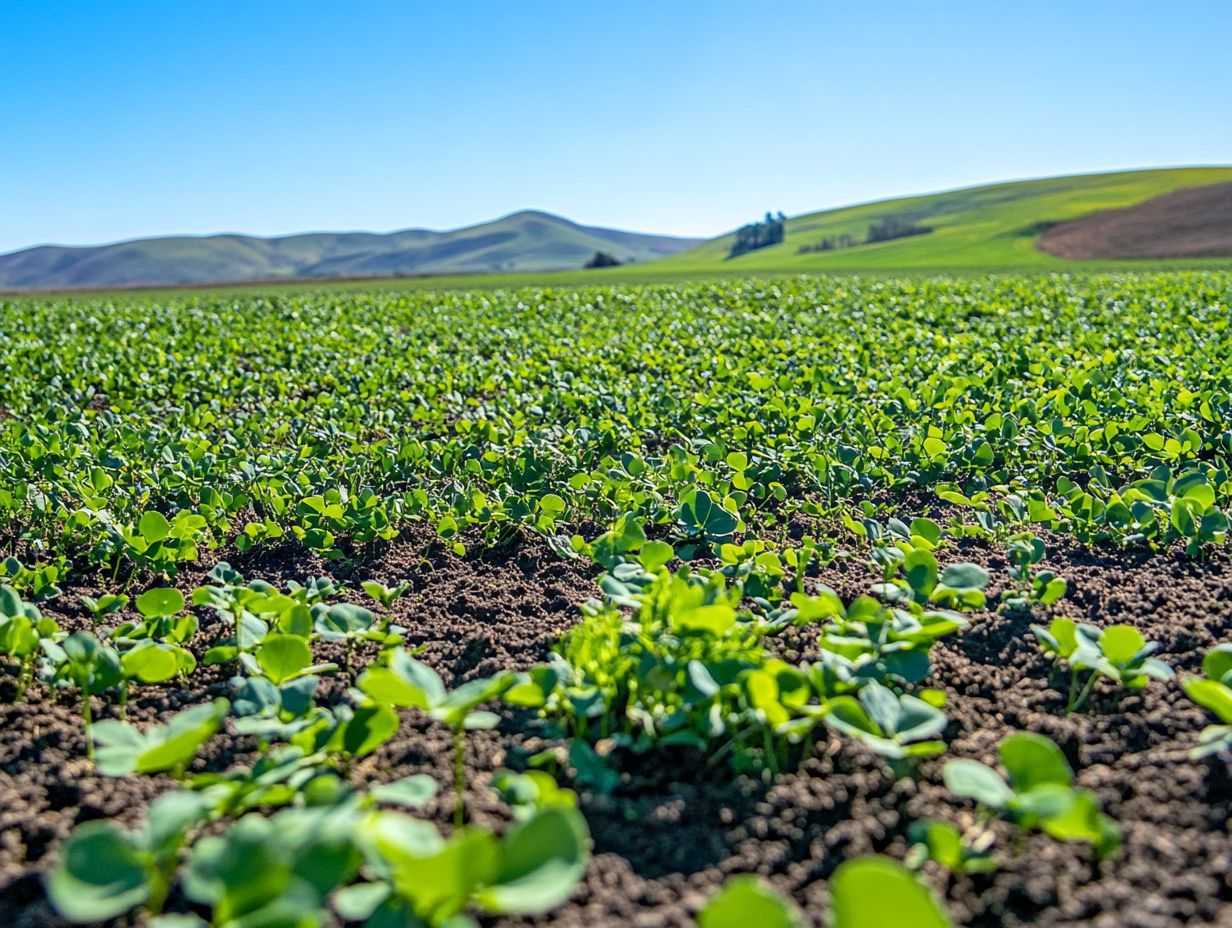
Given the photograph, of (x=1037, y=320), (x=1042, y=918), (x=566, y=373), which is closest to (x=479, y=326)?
(x=566, y=373)

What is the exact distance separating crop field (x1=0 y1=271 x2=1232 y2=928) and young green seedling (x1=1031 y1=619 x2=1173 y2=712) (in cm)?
1

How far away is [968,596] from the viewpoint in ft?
8.24

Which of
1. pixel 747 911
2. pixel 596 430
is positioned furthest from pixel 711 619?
pixel 596 430

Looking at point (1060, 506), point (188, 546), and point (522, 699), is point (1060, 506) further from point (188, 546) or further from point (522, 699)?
point (188, 546)

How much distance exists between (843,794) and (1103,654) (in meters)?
0.82

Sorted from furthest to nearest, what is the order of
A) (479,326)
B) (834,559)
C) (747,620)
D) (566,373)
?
1. (479,326)
2. (566,373)
3. (834,559)
4. (747,620)

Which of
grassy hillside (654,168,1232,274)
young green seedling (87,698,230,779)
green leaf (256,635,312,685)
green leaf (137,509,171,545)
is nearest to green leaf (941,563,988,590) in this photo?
green leaf (256,635,312,685)

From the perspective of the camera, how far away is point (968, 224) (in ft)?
216

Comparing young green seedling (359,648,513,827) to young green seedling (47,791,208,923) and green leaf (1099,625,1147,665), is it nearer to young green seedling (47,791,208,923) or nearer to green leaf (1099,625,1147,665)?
young green seedling (47,791,208,923)

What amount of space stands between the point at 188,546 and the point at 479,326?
959 cm

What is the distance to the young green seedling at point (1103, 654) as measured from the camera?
2086 mm

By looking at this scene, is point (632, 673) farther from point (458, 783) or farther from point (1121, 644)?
point (1121, 644)

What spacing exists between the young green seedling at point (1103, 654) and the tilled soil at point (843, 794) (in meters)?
0.07

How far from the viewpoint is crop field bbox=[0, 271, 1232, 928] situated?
4.95 feet
